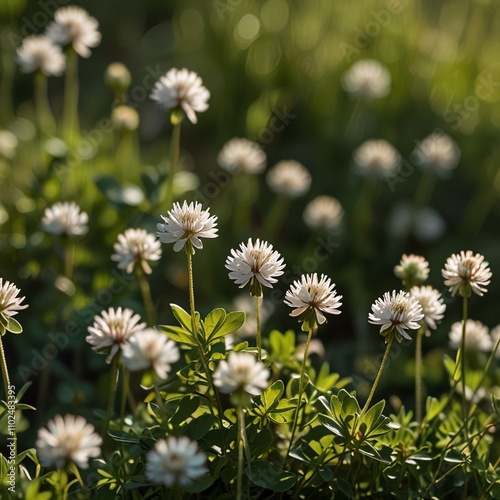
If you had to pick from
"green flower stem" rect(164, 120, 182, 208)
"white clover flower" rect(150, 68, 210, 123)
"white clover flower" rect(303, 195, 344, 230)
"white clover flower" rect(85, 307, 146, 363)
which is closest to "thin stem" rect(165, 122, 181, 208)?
"green flower stem" rect(164, 120, 182, 208)

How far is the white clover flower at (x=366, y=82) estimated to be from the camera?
7.27ft

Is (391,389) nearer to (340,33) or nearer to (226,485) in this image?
(226,485)

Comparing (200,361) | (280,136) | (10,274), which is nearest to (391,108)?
(280,136)

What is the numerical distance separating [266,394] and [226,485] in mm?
131

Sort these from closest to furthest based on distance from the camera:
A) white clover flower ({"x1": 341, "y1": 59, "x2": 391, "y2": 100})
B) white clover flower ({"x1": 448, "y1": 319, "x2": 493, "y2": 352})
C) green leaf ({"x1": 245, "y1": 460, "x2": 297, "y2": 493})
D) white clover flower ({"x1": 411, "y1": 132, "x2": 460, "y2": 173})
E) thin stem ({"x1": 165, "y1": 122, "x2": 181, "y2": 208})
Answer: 1. green leaf ({"x1": 245, "y1": 460, "x2": 297, "y2": 493})
2. white clover flower ({"x1": 448, "y1": 319, "x2": 493, "y2": 352})
3. thin stem ({"x1": 165, "y1": 122, "x2": 181, "y2": 208})
4. white clover flower ({"x1": 411, "y1": 132, "x2": 460, "y2": 173})
5. white clover flower ({"x1": 341, "y1": 59, "x2": 391, "y2": 100})

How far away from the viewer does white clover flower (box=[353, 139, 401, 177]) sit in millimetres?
2068

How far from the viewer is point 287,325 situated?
1.91m

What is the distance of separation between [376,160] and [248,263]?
3.62 ft

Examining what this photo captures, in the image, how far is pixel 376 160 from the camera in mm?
2070

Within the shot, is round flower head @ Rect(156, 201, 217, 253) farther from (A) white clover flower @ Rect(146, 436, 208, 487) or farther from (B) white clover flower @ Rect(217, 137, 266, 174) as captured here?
(B) white clover flower @ Rect(217, 137, 266, 174)

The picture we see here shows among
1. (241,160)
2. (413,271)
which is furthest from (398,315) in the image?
(241,160)

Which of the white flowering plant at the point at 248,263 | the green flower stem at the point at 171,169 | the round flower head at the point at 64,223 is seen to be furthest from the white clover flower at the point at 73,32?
the round flower head at the point at 64,223

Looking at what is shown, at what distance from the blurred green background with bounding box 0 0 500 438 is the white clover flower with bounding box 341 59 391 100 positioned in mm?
92

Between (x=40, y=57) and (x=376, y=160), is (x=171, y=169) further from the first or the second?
(x=376, y=160)
